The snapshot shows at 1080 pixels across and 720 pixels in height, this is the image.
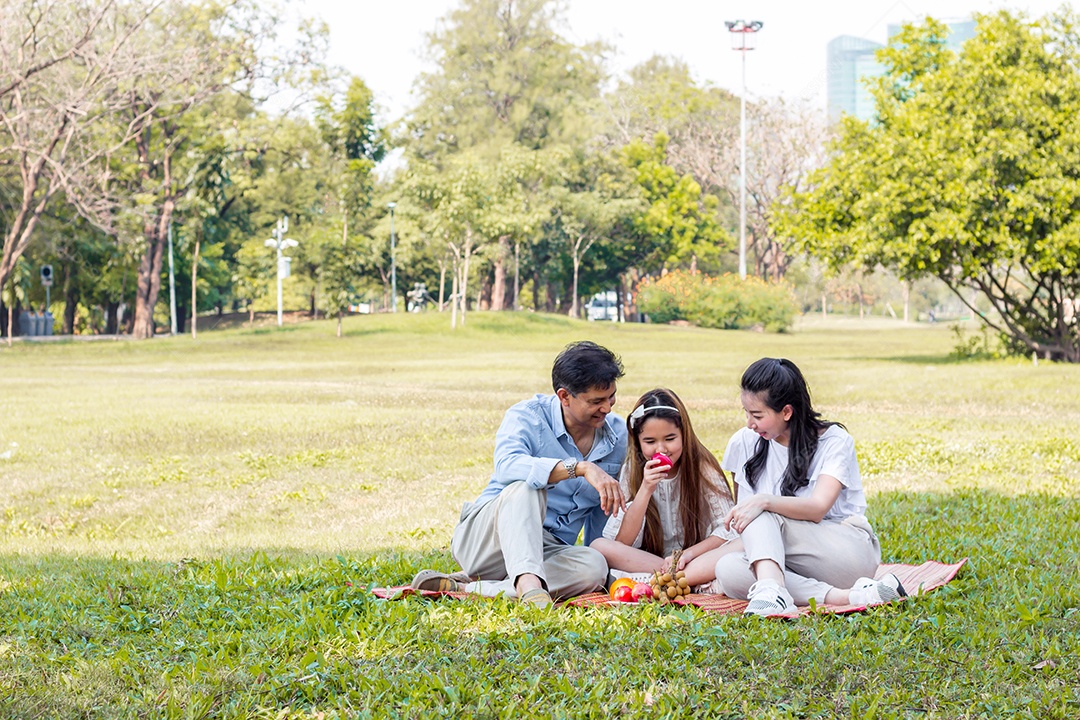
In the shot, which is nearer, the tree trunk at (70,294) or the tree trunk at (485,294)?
the tree trunk at (70,294)

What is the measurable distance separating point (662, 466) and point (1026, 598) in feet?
5.28

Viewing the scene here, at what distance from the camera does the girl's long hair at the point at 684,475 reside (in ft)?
16.8

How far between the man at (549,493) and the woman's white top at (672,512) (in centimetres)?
15

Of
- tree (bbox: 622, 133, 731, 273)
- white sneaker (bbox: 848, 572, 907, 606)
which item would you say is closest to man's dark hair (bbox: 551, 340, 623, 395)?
white sneaker (bbox: 848, 572, 907, 606)

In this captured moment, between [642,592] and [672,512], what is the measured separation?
0.56 metres

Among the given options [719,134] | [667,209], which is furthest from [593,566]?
[719,134]

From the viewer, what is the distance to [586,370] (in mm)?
5055

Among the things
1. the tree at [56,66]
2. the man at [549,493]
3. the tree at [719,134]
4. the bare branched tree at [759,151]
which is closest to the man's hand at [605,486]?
the man at [549,493]

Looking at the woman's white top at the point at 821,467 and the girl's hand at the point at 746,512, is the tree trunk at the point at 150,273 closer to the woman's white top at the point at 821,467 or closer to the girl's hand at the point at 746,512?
the woman's white top at the point at 821,467

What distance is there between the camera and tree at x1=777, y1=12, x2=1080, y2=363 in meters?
23.0

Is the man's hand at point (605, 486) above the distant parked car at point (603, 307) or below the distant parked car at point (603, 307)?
below

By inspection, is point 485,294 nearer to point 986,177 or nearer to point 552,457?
point 986,177

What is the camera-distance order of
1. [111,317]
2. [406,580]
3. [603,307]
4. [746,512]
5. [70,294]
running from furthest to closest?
[603,307], [111,317], [70,294], [406,580], [746,512]

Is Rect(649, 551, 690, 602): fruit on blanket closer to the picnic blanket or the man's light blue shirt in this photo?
the picnic blanket
